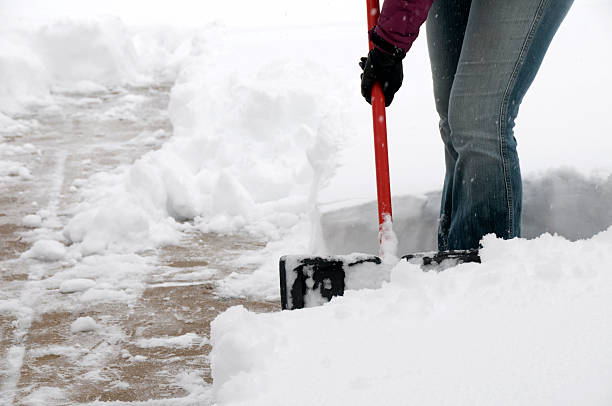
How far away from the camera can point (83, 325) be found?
2.47 metres

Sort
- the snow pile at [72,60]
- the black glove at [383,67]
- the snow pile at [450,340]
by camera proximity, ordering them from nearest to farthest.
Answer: the snow pile at [450,340]
the black glove at [383,67]
the snow pile at [72,60]

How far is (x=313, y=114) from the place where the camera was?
14.4ft

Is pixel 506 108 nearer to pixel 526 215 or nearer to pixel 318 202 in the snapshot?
pixel 526 215

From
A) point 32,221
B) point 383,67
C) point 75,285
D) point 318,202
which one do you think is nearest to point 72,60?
point 32,221

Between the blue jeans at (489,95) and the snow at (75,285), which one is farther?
the snow at (75,285)

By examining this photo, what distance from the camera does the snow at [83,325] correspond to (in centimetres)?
246

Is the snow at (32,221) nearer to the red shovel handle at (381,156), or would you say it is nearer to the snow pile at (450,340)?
the red shovel handle at (381,156)

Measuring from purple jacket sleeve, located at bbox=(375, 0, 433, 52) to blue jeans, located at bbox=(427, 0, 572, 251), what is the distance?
0.41ft

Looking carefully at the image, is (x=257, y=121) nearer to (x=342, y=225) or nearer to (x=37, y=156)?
(x=37, y=156)

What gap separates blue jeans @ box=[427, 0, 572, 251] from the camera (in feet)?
6.15

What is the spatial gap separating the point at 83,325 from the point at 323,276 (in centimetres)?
98

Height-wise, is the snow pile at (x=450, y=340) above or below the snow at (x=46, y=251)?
below

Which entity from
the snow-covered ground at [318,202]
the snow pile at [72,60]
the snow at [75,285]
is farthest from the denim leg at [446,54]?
the snow pile at [72,60]

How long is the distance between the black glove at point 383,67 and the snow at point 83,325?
3.71ft
